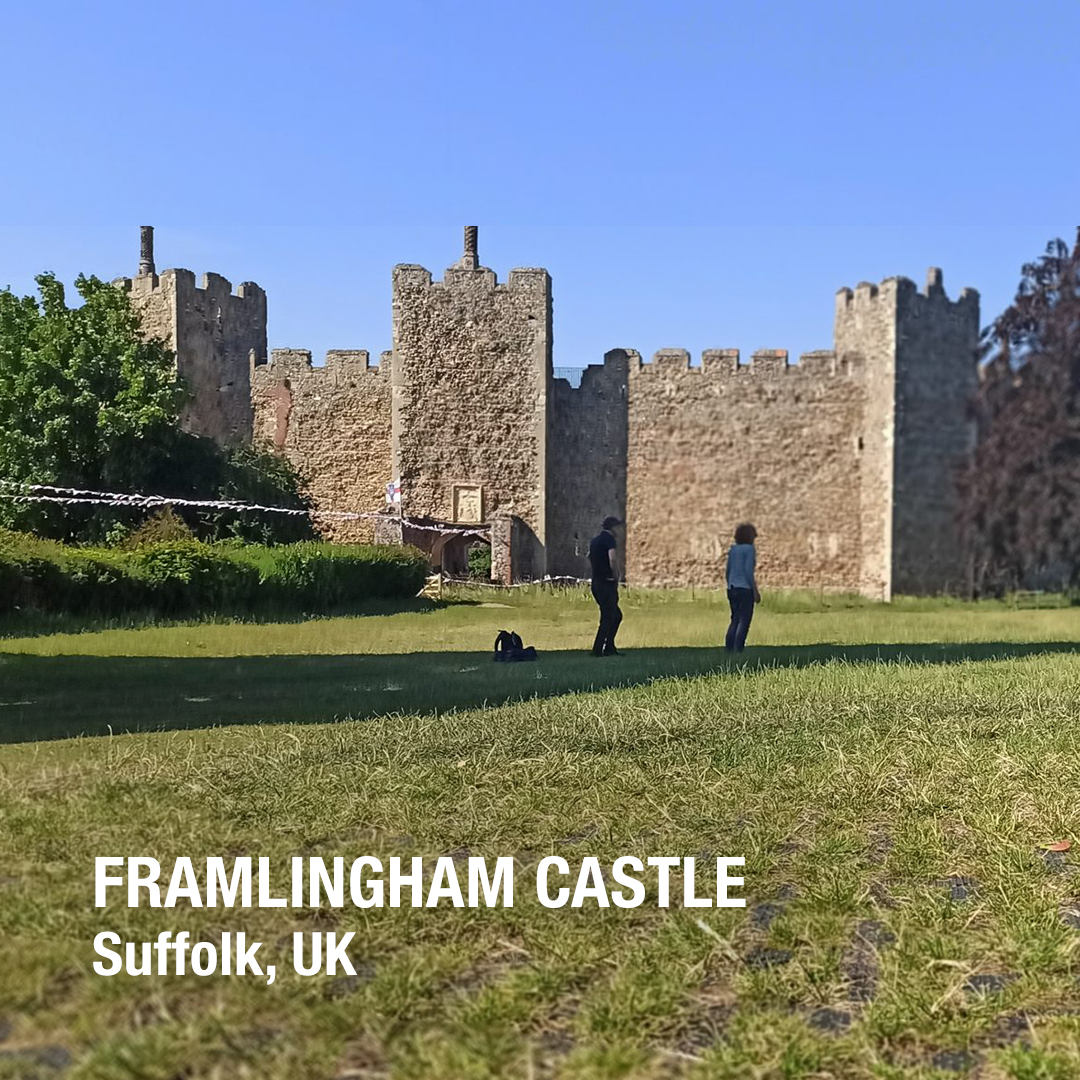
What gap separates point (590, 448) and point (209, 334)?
10.0 m

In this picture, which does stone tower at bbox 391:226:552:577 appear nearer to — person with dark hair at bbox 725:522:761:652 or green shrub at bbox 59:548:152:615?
green shrub at bbox 59:548:152:615

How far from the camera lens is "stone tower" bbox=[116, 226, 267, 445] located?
3014 cm

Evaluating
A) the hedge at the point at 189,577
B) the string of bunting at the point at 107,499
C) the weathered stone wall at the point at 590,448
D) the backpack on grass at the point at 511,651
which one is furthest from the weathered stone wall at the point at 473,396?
the backpack on grass at the point at 511,651

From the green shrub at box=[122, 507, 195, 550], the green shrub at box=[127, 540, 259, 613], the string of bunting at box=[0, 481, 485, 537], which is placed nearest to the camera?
the green shrub at box=[127, 540, 259, 613]

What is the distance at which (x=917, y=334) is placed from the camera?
2955cm

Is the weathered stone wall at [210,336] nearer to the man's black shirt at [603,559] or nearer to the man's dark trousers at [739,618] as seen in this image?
the man's black shirt at [603,559]

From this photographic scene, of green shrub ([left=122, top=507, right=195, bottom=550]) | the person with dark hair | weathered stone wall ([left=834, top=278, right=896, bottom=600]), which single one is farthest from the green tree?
weathered stone wall ([left=834, top=278, right=896, bottom=600])

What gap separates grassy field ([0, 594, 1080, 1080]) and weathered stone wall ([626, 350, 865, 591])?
2243 cm

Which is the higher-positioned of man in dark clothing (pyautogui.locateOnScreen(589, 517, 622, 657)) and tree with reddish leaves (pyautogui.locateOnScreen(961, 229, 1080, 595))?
tree with reddish leaves (pyautogui.locateOnScreen(961, 229, 1080, 595))

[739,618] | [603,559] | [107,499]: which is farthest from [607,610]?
[107,499]

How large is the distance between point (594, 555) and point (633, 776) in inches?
281

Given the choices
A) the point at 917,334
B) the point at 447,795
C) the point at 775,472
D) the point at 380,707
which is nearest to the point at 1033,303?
the point at 917,334

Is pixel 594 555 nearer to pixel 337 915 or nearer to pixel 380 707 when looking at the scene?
pixel 380 707

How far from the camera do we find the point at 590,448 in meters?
31.1
